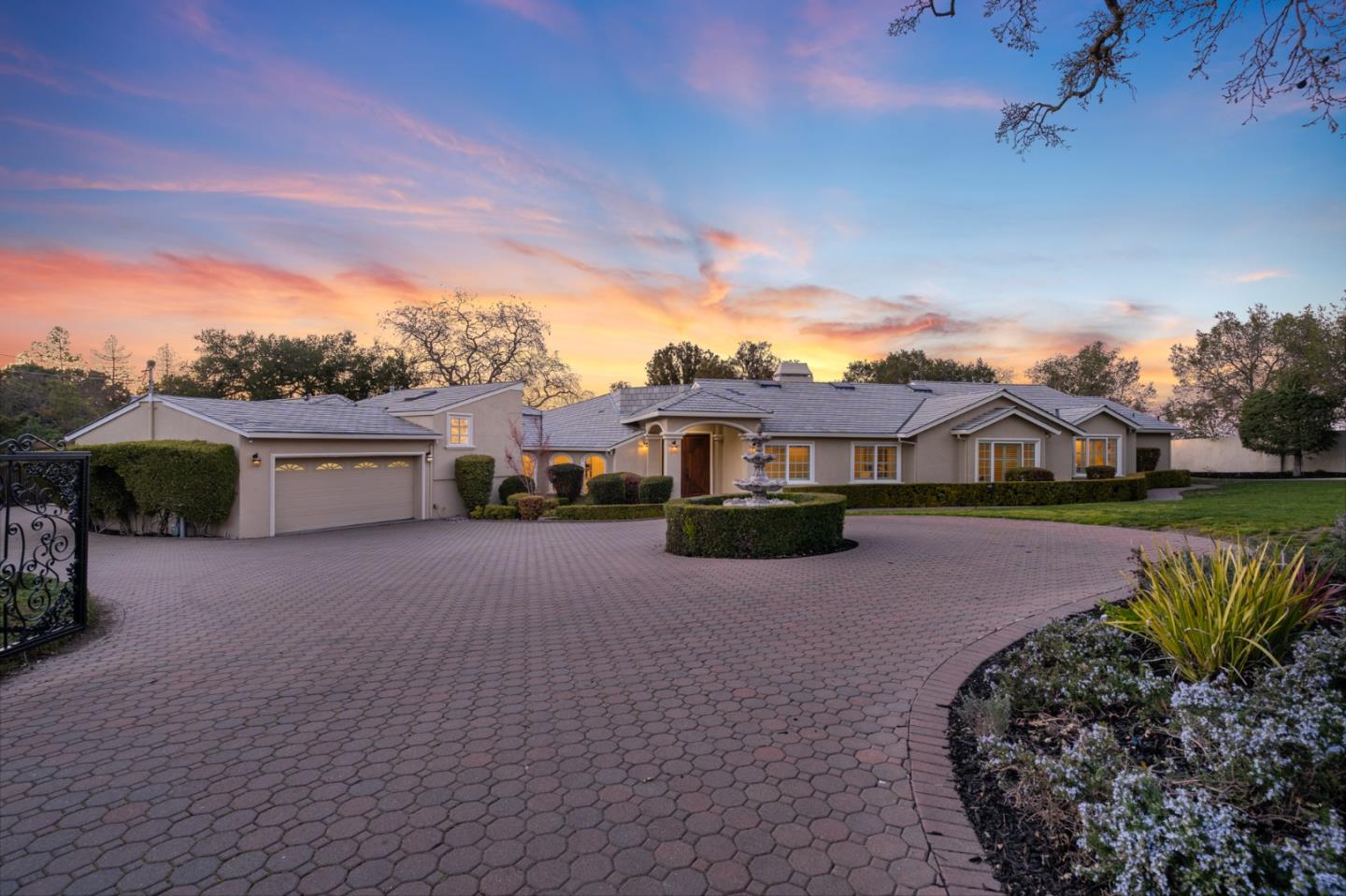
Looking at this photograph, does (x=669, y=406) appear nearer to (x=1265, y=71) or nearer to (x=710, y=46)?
(x=710, y=46)

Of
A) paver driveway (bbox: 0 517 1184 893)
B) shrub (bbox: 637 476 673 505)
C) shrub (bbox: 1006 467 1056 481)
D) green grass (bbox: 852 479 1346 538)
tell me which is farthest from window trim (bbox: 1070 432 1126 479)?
paver driveway (bbox: 0 517 1184 893)

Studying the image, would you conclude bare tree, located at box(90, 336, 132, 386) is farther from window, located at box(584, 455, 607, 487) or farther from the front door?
the front door

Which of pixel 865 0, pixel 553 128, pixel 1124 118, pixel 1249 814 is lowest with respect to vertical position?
pixel 1249 814

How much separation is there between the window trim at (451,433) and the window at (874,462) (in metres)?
14.7

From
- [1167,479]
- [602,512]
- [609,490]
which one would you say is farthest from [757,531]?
[1167,479]

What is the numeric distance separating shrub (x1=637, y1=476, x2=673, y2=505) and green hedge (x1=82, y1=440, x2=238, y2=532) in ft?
38.3

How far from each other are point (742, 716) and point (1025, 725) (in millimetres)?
1911

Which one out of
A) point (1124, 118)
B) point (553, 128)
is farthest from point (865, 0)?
point (553, 128)

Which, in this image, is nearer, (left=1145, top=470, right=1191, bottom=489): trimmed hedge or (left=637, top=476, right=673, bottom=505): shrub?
(left=637, top=476, right=673, bottom=505): shrub

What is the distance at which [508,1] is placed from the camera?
9812 mm

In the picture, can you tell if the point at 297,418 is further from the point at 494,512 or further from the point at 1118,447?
the point at 1118,447

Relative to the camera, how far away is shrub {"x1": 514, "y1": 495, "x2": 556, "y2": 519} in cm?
1950

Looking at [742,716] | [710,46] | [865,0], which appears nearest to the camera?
[742,716]

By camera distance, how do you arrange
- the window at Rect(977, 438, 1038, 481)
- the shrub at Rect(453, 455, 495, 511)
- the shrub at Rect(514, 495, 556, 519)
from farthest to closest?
the window at Rect(977, 438, 1038, 481) → the shrub at Rect(453, 455, 495, 511) → the shrub at Rect(514, 495, 556, 519)
